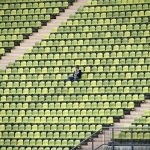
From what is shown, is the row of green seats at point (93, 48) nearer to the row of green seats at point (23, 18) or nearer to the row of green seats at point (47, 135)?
the row of green seats at point (23, 18)

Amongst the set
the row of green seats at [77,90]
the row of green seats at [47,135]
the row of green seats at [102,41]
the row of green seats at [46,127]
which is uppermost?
the row of green seats at [102,41]

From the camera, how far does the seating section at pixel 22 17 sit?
27.6m

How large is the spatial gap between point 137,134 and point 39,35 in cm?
627

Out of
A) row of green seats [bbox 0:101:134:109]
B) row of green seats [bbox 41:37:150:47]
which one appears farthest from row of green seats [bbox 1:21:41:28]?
row of green seats [bbox 0:101:134:109]

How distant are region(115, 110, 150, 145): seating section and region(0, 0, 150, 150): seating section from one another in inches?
30.3

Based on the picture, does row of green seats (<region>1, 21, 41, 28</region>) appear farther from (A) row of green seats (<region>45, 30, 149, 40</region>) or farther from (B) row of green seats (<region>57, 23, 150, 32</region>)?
(B) row of green seats (<region>57, 23, 150, 32</region>)

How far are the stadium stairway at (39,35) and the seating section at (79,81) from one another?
12.5 inches

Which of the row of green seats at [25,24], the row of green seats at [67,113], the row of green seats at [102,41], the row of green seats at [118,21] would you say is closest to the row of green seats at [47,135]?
the row of green seats at [67,113]

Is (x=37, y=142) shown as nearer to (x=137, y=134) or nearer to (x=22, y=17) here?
(x=137, y=134)

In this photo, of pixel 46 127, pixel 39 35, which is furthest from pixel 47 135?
pixel 39 35

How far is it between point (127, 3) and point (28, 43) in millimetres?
3793

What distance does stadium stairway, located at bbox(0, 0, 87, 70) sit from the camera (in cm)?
2708

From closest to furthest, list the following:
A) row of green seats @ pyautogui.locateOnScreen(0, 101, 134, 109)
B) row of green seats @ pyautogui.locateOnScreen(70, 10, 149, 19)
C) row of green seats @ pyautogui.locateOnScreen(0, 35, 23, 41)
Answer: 1. row of green seats @ pyautogui.locateOnScreen(0, 101, 134, 109)
2. row of green seats @ pyautogui.locateOnScreen(70, 10, 149, 19)
3. row of green seats @ pyautogui.locateOnScreen(0, 35, 23, 41)

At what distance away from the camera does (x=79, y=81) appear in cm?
2550
